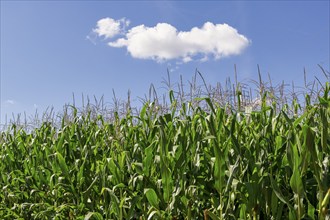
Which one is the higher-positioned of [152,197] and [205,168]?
[205,168]

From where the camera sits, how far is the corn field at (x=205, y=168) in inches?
95.6

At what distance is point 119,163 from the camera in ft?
10.6

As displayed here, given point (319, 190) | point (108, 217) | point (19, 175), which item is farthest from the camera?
point (19, 175)

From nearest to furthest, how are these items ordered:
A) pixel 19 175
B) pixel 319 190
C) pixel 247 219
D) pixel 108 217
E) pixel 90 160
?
pixel 319 190 → pixel 247 219 → pixel 108 217 → pixel 90 160 → pixel 19 175

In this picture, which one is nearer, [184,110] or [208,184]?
[208,184]

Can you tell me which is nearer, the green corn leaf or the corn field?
the corn field

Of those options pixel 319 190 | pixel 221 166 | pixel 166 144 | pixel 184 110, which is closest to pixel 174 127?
pixel 184 110

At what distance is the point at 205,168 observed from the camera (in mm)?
2885

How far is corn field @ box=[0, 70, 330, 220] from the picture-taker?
243 centimetres

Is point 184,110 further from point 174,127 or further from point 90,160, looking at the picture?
point 90,160

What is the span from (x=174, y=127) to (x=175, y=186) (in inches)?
23.4

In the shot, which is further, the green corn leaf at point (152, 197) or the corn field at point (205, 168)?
the green corn leaf at point (152, 197)

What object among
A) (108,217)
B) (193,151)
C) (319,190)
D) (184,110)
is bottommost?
(108,217)

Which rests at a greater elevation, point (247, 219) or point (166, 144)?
point (166, 144)
